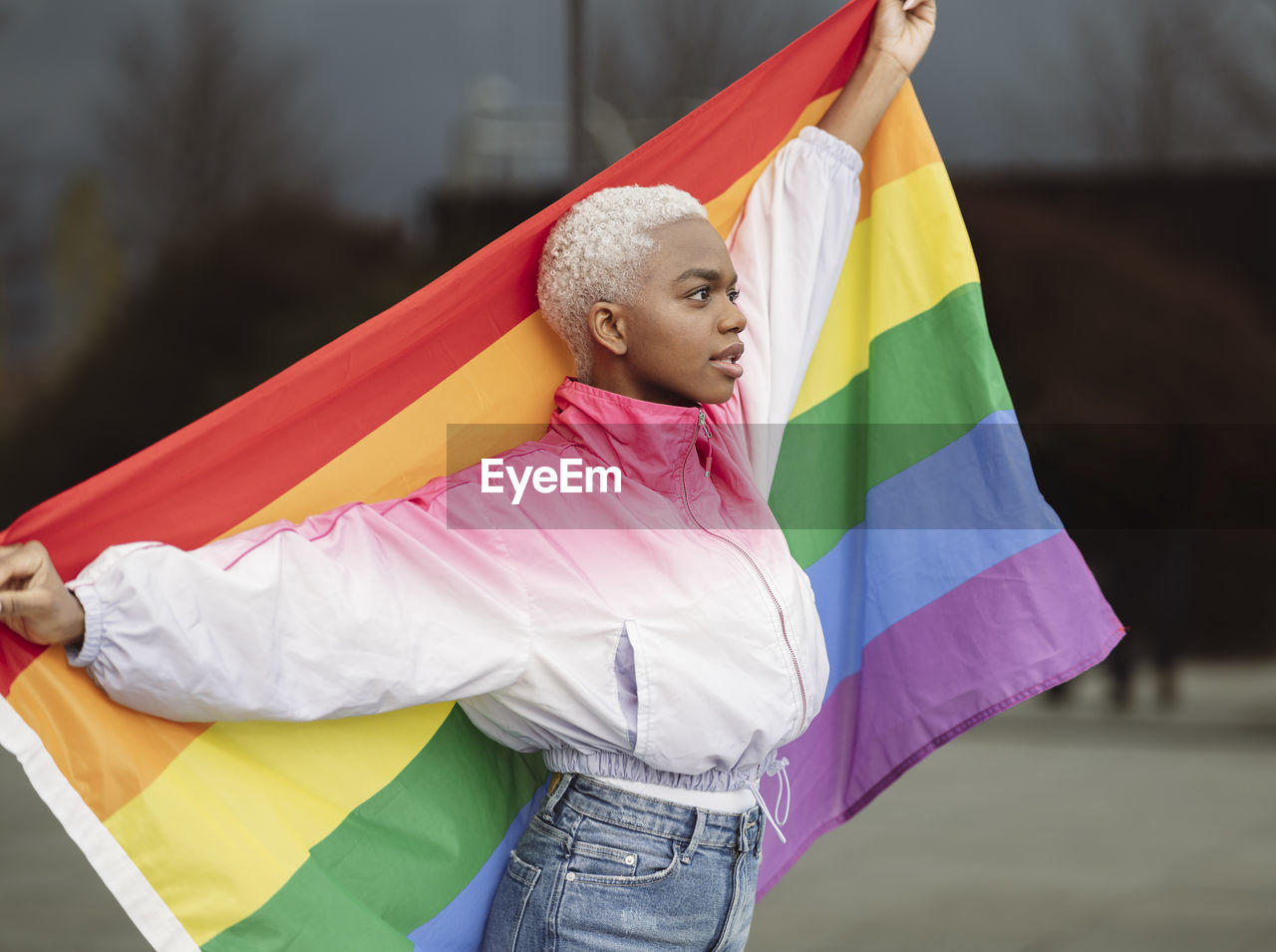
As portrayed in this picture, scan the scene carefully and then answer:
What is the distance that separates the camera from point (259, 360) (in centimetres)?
859

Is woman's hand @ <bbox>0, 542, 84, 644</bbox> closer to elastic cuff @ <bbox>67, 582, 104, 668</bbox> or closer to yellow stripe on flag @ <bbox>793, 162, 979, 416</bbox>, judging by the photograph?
elastic cuff @ <bbox>67, 582, 104, 668</bbox>

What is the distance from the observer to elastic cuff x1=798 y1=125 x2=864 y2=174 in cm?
246

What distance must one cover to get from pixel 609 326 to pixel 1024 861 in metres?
4.67

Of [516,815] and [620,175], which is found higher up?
[620,175]

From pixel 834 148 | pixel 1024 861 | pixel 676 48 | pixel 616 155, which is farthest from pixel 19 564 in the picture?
pixel 676 48

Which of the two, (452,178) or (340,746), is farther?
(452,178)

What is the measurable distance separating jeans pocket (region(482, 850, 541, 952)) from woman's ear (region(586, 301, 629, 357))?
0.76 metres

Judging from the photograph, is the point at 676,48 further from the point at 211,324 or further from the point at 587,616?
the point at 587,616

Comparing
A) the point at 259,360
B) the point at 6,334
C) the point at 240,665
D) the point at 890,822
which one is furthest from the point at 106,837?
the point at 6,334

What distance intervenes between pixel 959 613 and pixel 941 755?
611 cm

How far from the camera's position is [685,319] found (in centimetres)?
200

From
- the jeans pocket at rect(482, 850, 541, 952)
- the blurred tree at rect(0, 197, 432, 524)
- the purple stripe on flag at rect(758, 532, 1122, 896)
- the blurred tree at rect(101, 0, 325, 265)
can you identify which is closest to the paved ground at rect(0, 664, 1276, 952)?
the blurred tree at rect(0, 197, 432, 524)

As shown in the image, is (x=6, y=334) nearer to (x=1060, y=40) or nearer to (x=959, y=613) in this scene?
(x=1060, y=40)

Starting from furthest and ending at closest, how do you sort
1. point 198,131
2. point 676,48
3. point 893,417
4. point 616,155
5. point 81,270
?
1. point 81,270
2. point 198,131
3. point 676,48
4. point 616,155
5. point 893,417
